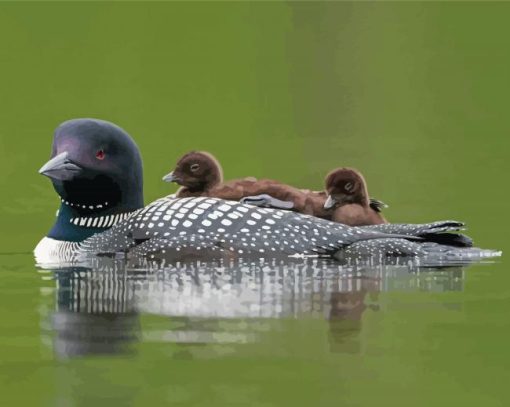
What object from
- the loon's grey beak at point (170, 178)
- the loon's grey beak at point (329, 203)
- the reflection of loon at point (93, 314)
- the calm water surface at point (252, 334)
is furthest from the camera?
the loon's grey beak at point (170, 178)

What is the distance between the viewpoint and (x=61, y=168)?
686cm

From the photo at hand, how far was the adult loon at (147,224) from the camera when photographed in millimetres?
6605

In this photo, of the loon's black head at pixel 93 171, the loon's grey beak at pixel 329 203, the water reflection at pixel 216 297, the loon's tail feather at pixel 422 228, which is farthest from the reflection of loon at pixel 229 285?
the loon's grey beak at pixel 329 203

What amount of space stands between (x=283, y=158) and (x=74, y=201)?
15.5 feet

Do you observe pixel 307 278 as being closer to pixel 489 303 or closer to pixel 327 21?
pixel 489 303

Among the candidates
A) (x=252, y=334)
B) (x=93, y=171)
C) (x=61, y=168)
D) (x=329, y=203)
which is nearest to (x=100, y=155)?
(x=93, y=171)

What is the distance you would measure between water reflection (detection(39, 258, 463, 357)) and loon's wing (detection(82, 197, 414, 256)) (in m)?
0.07

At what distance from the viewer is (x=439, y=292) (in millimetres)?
5953

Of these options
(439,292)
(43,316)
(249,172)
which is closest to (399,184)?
(249,172)

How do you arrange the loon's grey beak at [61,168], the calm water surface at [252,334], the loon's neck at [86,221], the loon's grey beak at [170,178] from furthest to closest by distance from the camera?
the loon's grey beak at [170,178] < the loon's neck at [86,221] < the loon's grey beak at [61,168] < the calm water surface at [252,334]

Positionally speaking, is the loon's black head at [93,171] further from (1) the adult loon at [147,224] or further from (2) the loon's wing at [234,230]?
(2) the loon's wing at [234,230]

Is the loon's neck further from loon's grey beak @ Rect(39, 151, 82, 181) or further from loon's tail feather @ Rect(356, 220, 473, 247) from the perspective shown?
loon's tail feather @ Rect(356, 220, 473, 247)

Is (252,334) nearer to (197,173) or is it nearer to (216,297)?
(216,297)

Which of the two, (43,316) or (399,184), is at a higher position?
(399,184)
